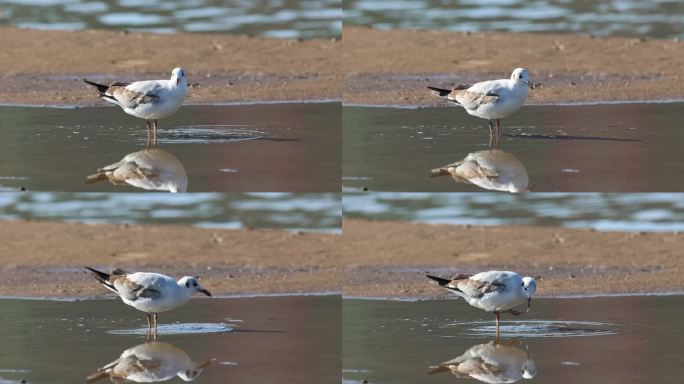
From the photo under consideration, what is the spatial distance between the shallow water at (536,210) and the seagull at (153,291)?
387 centimetres

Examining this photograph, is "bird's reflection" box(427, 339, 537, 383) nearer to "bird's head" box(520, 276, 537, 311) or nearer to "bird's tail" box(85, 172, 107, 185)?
"bird's head" box(520, 276, 537, 311)

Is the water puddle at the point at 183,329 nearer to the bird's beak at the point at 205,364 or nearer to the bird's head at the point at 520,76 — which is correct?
the bird's beak at the point at 205,364

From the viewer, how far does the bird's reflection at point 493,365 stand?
1182 cm

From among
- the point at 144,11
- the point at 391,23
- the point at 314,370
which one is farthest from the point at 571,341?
the point at 144,11

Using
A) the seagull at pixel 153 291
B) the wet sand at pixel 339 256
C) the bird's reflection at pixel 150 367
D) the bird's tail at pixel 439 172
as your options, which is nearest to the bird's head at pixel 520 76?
the bird's tail at pixel 439 172

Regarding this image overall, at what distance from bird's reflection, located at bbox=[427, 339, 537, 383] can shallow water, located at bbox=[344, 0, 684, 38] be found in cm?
1245

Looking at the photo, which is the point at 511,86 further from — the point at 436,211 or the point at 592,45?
the point at 592,45

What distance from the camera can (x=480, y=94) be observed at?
1666 cm

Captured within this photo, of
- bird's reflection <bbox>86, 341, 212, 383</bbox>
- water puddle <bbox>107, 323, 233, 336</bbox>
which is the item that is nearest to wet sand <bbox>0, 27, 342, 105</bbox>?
water puddle <bbox>107, 323, 233, 336</bbox>

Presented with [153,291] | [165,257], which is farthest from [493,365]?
[165,257]

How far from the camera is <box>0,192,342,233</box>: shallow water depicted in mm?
17750

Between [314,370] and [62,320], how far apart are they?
3182 mm

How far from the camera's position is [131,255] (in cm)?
1719

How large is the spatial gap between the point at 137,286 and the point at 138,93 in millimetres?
3355
